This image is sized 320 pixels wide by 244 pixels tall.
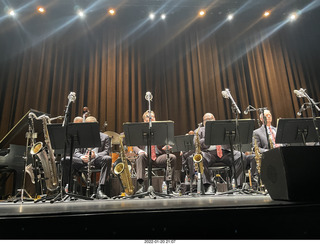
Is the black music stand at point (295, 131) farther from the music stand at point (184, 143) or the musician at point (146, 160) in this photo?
the musician at point (146, 160)

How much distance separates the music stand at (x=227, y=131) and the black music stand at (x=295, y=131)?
471 mm

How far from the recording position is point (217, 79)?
7.23m

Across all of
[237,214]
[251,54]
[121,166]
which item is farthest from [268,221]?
[251,54]

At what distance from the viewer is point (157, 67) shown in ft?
24.2

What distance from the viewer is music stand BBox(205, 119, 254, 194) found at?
3658 mm

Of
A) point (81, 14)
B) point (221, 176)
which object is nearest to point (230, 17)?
point (81, 14)

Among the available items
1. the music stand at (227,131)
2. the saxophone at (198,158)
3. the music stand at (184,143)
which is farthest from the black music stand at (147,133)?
the music stand at (184,143)

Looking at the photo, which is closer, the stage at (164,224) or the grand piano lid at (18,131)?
the stage at (164,224)

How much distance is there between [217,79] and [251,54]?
1379 mm

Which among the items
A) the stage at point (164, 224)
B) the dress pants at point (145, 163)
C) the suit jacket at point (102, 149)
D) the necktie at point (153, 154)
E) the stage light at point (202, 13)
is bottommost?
the stage at point (164, 224)

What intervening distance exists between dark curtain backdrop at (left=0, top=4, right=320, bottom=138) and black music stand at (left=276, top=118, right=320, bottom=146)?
3.15 meters

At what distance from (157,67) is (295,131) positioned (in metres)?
4.57

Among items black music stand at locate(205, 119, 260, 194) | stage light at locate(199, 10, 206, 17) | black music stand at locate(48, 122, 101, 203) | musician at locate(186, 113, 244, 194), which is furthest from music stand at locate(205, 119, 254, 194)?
stage light at locate(199, 10, 206, 17)

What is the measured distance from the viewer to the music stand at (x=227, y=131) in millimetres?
3658
